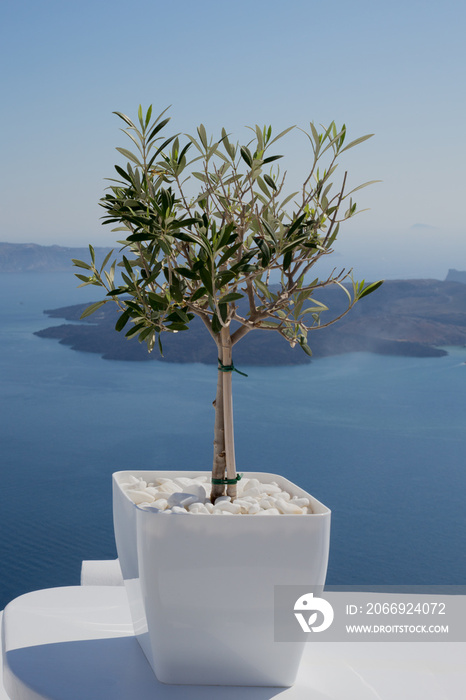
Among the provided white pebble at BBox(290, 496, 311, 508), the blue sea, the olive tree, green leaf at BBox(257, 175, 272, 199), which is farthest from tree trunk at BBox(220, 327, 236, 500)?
the blue sea

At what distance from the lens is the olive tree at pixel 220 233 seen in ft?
3.11

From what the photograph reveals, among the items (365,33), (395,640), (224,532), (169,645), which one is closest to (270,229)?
(224,532)

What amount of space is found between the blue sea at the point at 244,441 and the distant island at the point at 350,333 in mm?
105

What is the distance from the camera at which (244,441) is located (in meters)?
5.70

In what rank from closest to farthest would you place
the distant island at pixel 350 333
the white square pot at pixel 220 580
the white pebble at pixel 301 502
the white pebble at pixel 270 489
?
the white square pot at pixel 220 580 → the white pebble at pixel 301 502 → the white pebble at pixel 270 489 → the distant island at pixel 350 333

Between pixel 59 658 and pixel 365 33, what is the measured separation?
4.79 meters

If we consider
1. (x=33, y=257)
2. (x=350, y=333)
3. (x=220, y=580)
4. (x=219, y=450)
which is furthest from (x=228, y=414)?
(x=33, y=257)

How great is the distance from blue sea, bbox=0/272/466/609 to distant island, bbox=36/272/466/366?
105 millimetres

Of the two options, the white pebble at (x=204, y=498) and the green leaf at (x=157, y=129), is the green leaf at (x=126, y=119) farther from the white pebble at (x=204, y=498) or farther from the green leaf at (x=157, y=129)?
the white pebble at (x=204, y=498)

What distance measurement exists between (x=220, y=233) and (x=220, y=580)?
48cm

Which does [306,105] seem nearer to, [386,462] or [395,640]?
[386,462]

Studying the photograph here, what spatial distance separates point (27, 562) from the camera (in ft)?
17.0

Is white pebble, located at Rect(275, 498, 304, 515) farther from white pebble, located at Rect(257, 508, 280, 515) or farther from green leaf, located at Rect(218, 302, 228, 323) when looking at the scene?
green leaf, located at Rect(218, 302, 228, 323)

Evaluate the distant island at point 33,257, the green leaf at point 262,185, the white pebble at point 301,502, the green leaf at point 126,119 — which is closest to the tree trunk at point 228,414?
the white pebble at point 301,502
